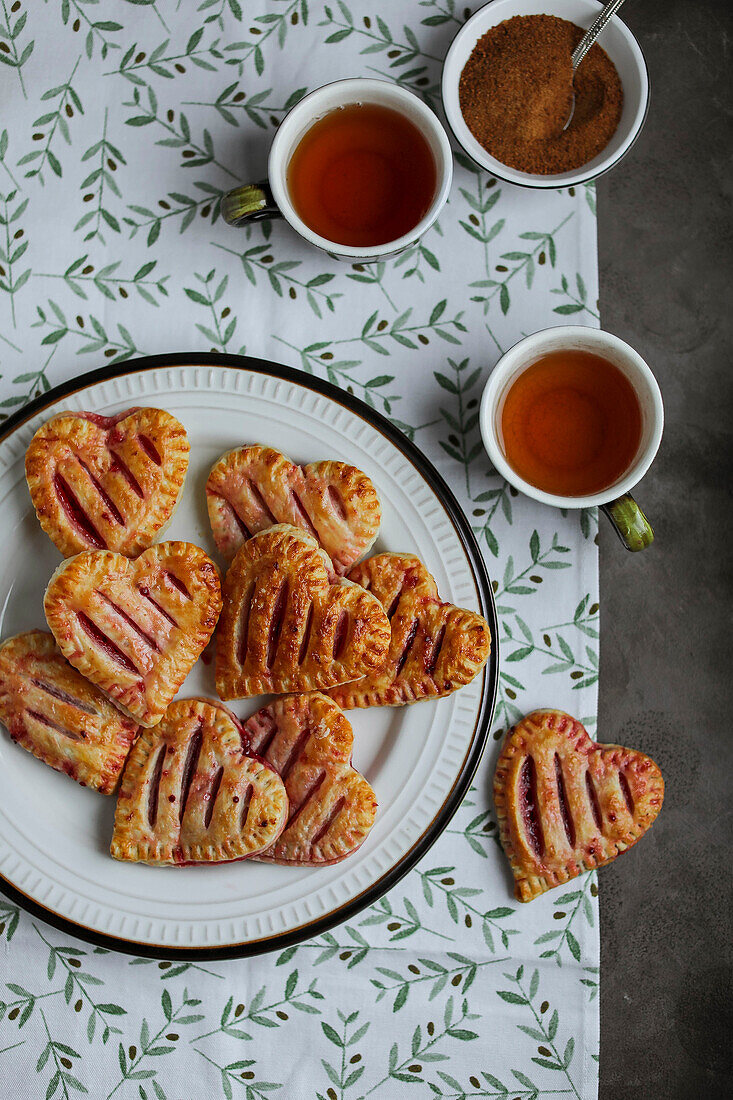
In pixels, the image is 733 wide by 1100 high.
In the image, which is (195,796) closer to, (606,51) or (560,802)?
(560,802)

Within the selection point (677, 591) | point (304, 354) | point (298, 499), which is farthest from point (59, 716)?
point (677, 591)

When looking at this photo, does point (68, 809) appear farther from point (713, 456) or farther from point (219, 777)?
point (713, 456)

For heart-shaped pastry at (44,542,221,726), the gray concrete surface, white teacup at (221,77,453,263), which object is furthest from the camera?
the gray concrete surface

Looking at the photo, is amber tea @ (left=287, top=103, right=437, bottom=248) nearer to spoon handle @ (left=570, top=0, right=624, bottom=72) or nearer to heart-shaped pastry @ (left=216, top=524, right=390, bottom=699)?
spoon handle @ (left=570, top=0, right=624, bottom=72)

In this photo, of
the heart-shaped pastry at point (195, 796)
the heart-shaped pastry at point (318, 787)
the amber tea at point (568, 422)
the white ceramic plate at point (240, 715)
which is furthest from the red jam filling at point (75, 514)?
the amber tea at point (568, 422)

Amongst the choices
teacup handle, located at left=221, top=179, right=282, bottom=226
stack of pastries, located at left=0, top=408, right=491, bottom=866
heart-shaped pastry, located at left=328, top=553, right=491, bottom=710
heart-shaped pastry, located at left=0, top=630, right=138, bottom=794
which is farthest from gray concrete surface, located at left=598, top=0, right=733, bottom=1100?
heart-shaped pastry, located at left=0, top=630, right=138, bottom=794

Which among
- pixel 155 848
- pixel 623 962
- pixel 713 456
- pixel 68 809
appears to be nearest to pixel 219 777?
pixel 155 848
